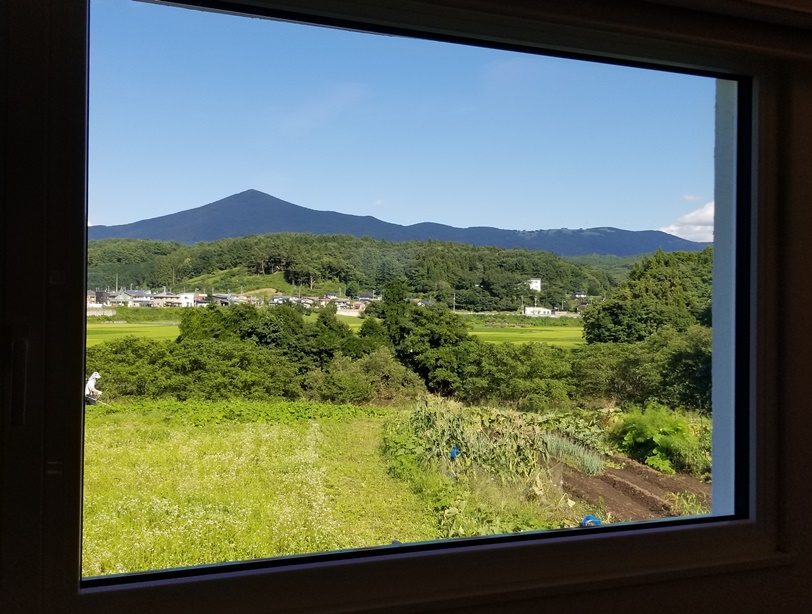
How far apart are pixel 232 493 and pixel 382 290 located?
→ 1.61 feet

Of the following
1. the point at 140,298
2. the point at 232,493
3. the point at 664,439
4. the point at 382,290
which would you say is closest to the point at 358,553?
the point at 232,493

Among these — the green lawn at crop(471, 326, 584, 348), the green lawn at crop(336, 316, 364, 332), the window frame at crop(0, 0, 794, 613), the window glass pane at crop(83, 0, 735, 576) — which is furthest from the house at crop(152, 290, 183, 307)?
the green lawn at crop(471, 326, 584, 348)

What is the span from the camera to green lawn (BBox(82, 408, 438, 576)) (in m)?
1.05

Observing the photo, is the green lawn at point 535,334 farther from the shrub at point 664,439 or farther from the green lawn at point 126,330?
the green lawn at point 126,330

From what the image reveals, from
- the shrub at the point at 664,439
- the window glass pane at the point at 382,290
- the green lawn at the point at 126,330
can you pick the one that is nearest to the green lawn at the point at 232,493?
the window glass pane at the point at 382,290

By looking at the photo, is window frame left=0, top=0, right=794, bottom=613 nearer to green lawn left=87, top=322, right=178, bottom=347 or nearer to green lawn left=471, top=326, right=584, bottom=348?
green lawn left=87, top=322, right=178, bottom=347

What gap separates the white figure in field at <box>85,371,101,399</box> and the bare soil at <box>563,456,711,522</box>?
97 cm

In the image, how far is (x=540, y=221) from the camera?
51.9 inches

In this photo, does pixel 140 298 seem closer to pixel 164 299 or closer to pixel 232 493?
pixel 164 299

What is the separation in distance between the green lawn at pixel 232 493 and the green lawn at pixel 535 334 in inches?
11.9

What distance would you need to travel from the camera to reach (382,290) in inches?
48.2

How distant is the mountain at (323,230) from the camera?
3.63 ft
